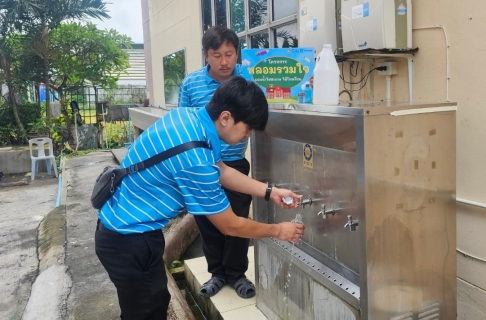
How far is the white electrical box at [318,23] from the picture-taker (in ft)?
9.79

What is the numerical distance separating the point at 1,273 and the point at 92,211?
5.49 feet

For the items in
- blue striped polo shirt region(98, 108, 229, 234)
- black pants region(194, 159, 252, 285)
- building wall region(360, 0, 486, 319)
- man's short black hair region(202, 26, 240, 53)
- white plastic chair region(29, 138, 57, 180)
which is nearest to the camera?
blue striped polo shirt region(98, 108, 229, 234)

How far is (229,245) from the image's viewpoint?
3.10m

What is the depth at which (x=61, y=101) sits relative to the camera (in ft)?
44.0

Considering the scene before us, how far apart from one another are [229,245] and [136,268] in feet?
3.67

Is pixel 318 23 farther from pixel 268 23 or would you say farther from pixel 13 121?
pixel 13 121

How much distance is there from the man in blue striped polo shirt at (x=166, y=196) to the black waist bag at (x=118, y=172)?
0.06ft

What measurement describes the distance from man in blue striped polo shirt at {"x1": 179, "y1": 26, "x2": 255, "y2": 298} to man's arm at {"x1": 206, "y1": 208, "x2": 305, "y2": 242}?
0.87 metres

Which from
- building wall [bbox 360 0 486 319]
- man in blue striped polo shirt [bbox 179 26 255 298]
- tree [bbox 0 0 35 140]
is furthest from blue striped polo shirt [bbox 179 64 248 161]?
tree [bbox 0 0 35 140]

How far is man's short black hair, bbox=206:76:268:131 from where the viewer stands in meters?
1.83

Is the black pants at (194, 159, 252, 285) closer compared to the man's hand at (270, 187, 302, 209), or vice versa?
the man's hand at (270, 187, 302, 209)

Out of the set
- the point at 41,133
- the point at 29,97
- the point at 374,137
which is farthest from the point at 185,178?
the point at 29,97

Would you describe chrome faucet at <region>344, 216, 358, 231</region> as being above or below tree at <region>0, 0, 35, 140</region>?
below

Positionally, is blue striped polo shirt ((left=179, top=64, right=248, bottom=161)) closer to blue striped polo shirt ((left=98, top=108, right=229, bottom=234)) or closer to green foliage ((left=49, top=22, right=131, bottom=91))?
blue striped polo shirt ((left=98, top=108, right=229, bottom=234))
